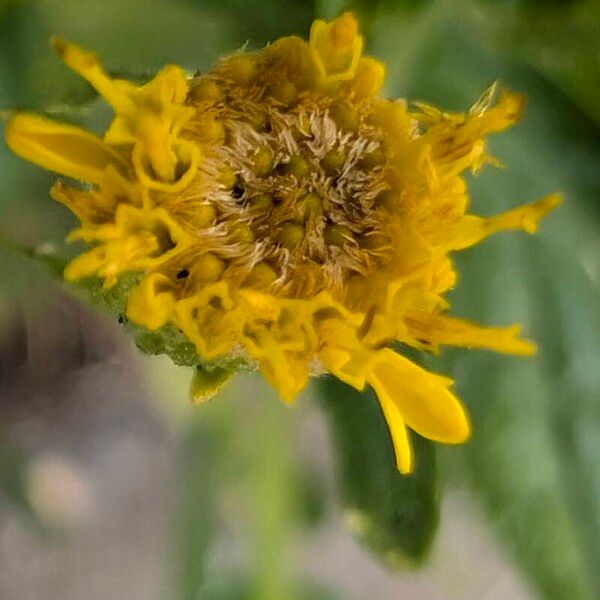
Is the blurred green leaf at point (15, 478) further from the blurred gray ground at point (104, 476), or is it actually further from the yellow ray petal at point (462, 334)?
the yellow ray petal at point (462, 334)

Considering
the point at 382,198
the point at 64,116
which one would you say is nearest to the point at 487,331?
the point at 382,198

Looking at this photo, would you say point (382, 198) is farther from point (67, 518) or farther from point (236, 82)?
point (67, 518)

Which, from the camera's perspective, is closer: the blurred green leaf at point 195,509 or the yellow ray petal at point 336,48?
the yellow ray petal at point 336,48

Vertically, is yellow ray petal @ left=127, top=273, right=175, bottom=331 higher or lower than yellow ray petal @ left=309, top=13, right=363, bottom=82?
lower

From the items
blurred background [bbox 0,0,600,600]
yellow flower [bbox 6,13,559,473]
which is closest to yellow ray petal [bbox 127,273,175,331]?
yellow flower [bbox 6,13,559,473]

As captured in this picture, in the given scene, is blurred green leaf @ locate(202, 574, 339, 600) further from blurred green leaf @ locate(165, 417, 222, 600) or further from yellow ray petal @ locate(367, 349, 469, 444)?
yellow ray petal @ locate(367, 349, 469, 444)

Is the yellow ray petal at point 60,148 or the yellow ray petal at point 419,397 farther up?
the yellow ray petal at point 60,148

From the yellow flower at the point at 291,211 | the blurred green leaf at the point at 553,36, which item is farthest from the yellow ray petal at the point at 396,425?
the blurred green leaf at the point at 553,36

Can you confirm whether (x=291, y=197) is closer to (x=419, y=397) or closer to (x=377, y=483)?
(x=419, y=397)
